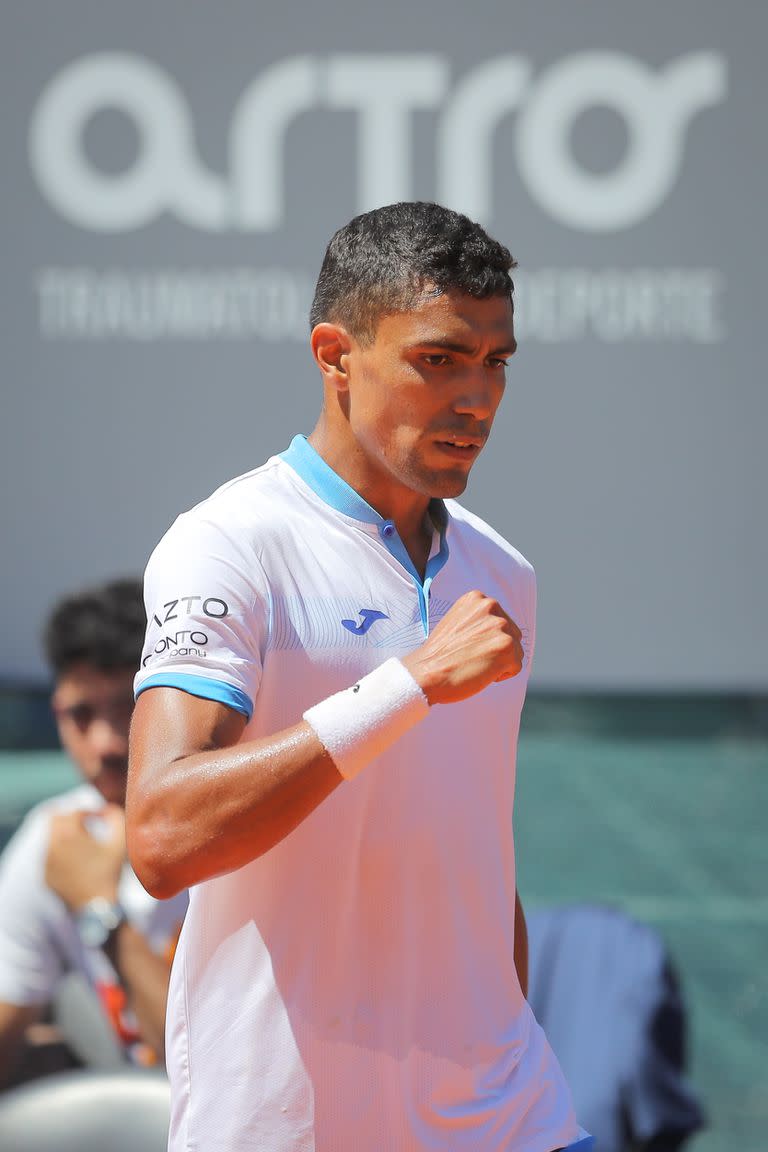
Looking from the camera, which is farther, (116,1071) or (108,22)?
(108,22)

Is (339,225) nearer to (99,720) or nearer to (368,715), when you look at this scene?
(99,720)

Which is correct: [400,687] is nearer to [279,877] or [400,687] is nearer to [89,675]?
[279,877]

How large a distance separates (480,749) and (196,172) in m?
6.96

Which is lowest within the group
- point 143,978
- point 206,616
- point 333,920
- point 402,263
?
point 143,978

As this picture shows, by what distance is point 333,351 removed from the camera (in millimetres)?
1729

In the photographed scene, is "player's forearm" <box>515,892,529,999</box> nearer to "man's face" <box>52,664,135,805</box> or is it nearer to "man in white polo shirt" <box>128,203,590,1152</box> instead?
"man in white polo shirt" <box>128,203,590,1152</box>

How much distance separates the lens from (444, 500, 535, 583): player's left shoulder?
6.17 feet

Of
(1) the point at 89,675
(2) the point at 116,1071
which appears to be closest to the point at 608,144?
(1) the point at 89,675

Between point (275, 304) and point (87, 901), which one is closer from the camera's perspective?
point (87, 901)

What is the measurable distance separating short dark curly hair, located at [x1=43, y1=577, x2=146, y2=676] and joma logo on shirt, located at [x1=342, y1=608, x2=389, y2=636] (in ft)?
4.00

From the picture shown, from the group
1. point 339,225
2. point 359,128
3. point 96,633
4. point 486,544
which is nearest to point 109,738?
point 96,633

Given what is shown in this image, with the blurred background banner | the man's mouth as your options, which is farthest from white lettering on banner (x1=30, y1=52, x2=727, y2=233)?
the man's mouth

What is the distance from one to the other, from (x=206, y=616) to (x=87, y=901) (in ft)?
4.44

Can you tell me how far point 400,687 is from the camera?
150 centimetres
